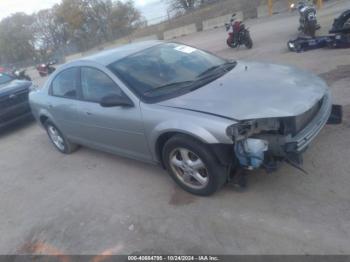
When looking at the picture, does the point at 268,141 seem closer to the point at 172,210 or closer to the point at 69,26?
the point at 172,210

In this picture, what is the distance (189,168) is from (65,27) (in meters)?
50.1

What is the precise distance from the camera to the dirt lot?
3039 millimetres

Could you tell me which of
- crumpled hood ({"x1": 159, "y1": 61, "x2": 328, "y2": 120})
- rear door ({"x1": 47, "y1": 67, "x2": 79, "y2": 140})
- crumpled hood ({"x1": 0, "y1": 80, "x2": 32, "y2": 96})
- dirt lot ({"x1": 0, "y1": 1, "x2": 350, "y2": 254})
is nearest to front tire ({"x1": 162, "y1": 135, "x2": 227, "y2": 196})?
dirt lot ({"x1": 0, "y1": 1, "x2": 350, "y2": 254})

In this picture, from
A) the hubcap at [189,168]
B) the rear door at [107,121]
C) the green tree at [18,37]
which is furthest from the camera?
the green tree at [18,37]

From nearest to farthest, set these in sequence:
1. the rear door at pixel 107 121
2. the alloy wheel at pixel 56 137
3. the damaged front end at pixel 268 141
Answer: the damaged front end at pixel 268 141, the rear door at pixel 107 121, the alloy wheel at pixel 56 137

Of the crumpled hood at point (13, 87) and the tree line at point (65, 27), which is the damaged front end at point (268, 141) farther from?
the tree line at point (65, 27)

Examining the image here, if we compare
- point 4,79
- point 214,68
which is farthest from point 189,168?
point 4,79

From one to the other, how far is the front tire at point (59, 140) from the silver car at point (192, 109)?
0.72m

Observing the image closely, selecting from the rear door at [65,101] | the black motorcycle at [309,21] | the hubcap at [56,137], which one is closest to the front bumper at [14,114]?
the hubcap at [56,137]

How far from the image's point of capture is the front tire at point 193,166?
11.0 feet

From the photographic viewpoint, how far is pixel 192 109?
3.40 metres

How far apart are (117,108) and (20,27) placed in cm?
5524

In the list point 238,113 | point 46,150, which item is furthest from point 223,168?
point 46,150

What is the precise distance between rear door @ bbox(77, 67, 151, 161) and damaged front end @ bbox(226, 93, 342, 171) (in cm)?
123
